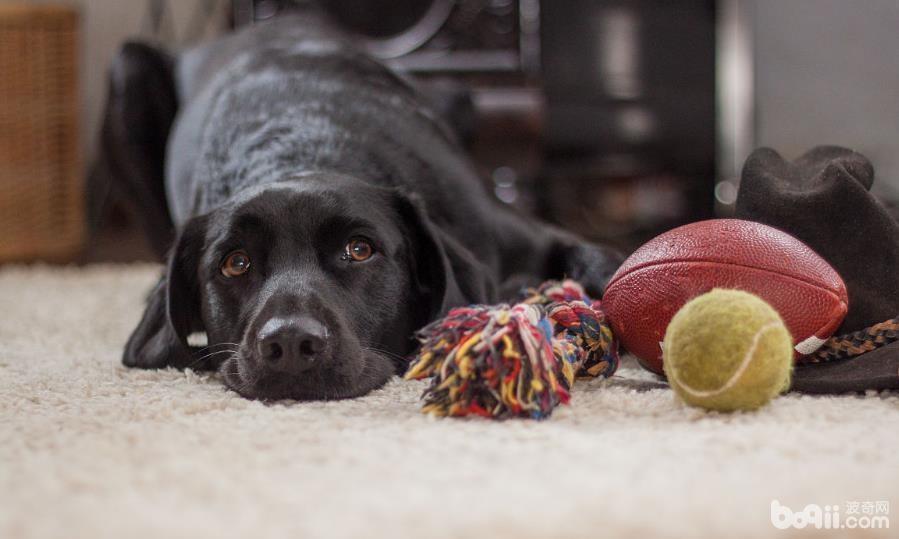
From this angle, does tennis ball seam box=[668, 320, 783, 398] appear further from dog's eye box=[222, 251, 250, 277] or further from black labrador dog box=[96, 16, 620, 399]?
dog's eye box=[222, 251, 250, 277]

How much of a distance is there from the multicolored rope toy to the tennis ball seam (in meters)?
0.18

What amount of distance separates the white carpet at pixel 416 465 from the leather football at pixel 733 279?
11 cm

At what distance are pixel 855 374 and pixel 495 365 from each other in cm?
58

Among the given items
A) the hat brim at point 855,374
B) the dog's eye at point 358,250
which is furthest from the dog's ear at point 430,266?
the hat brim at point 855,374

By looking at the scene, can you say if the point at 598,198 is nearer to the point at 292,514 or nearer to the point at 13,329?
the point at 13,329

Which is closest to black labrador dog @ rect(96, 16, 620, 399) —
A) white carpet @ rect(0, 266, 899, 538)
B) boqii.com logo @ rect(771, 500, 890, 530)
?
white carpet @ rect(0, 266, 899, 538)

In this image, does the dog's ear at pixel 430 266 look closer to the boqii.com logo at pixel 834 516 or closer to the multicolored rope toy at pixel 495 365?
the multicolored rope toy at pixel 495 365

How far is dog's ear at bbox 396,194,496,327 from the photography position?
1843mm

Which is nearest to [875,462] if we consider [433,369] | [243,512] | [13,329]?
[433,369]

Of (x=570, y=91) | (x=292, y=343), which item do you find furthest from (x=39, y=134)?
(x=292, y=343)

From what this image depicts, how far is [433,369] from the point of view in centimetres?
139

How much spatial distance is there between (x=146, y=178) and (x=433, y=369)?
2.34 meters

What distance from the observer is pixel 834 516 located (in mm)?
927

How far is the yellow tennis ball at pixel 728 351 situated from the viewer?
124cm
